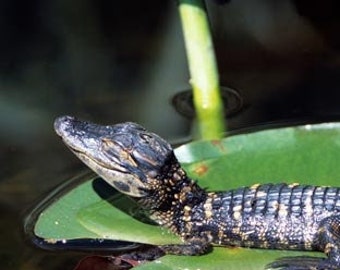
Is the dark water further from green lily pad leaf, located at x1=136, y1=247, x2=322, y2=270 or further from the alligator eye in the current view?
green lily pad leaf, located at x1=136, y1=247, x2=322, y2=270

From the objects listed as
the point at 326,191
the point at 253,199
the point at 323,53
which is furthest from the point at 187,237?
the point at 323,53

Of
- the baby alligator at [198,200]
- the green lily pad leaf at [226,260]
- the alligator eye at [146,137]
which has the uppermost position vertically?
the alligator eye at [146,137]

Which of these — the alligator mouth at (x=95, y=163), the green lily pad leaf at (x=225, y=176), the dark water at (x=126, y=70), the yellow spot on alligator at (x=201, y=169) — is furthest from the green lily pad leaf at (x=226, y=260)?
the dark water at (x=126, y=70)

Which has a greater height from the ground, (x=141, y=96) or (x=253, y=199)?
(x=141, y=96)

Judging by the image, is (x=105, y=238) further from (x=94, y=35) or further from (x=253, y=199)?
(x=94, y=35)

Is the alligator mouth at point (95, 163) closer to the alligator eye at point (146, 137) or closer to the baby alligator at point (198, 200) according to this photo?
the baby alligator at point (198, 200)

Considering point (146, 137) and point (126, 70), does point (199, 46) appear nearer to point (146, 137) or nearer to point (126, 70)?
point (146, 137)

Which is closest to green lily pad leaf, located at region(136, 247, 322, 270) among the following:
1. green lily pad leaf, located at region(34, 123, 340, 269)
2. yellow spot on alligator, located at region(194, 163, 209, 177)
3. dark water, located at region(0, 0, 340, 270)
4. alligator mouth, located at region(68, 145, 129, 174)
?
green lily pad leaf, located at region(34, 123, 340, 269)
